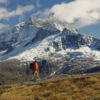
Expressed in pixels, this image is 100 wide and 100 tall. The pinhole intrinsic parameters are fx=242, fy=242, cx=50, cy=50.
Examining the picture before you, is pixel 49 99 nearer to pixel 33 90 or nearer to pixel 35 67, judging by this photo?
pixel 33 90

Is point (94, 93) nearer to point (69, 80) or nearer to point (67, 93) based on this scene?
point (67, 93)

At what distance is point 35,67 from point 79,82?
10.6 metres

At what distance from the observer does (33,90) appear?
3878 centimetres

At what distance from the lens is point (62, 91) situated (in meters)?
35.6

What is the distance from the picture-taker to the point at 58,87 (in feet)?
124

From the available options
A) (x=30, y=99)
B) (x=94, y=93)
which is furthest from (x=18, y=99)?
(x=94, y=93)

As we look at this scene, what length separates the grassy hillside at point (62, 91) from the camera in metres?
31.6

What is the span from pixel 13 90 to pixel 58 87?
791 cm

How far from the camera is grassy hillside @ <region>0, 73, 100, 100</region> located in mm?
31616

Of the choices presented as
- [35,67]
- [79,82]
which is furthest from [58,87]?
[35,67]

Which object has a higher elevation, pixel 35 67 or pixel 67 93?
pixel 35 67

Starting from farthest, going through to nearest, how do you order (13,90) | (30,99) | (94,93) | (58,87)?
1. (13,90)
2. (58,87)
3. (30,99)
4. (94,93)

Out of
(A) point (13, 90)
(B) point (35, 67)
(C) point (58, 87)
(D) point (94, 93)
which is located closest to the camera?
(D) point (94, 93)

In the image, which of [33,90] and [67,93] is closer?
[67,93]
